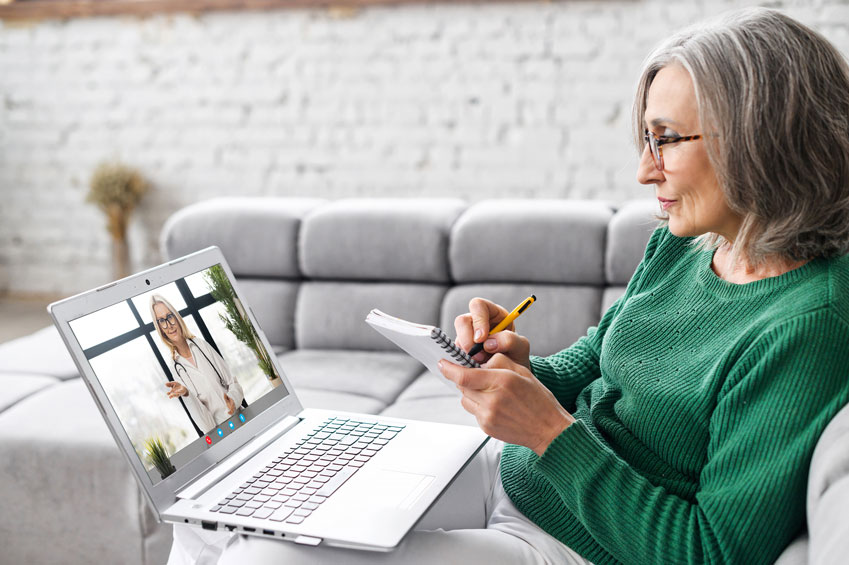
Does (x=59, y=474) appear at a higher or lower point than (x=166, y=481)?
lower

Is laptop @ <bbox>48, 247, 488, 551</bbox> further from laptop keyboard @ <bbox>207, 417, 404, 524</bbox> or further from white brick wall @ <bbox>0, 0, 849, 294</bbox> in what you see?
white brick wall @ <bbox>0, 0, 849, 294</bbox>

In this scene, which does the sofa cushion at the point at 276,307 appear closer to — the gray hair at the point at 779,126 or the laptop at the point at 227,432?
the laptop at the point at 227,432

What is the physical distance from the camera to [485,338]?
4.10 feet

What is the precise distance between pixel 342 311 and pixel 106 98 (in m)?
2.78

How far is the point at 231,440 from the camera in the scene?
1226 millimetres

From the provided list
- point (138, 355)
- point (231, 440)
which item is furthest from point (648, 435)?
point (138, 355)

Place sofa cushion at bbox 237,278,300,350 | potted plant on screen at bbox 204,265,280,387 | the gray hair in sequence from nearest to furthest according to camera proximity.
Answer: the gray hair → potted plant on screen at bbox 204,265,280,387 → sofa cushion at bbox 237,278,300,350

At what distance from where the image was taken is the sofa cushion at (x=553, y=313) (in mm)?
2326

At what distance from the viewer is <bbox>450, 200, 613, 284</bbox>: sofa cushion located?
2.36 metres

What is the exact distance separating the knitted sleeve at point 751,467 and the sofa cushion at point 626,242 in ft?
4.40

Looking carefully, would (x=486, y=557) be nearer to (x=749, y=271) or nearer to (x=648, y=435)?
(x=648, y=435)

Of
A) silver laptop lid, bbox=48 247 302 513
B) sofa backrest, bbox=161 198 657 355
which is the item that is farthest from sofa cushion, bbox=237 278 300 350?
silver laptop lid, bbox=48 247 302 513

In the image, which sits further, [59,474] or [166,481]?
[59,474]

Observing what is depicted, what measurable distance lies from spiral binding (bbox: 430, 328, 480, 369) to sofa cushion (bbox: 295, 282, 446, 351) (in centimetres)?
142
